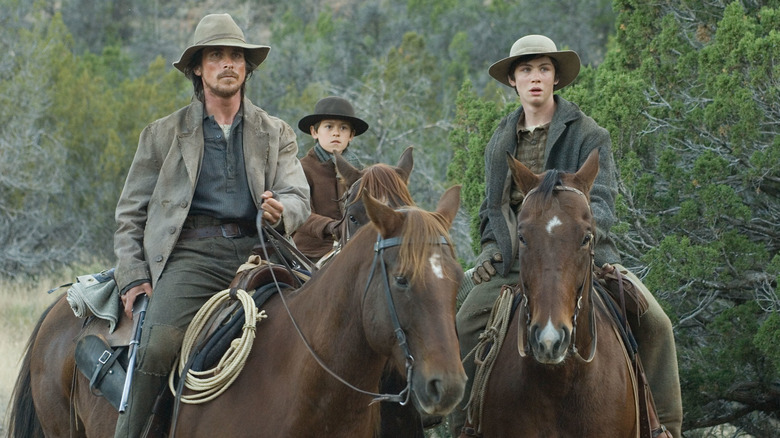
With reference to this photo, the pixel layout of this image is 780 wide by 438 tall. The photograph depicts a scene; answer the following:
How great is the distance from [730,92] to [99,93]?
15.8 m

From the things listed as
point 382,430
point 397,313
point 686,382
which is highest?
point 397,313

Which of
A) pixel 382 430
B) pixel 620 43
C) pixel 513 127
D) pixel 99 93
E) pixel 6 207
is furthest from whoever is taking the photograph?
pixel 99 93

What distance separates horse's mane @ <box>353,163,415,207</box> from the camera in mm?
4820

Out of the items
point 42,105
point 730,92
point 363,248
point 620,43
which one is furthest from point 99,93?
point 363,248

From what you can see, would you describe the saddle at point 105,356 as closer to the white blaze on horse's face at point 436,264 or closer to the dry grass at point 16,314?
the white blaze on horse's face at point 436,264

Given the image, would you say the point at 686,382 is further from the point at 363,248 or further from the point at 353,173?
the point at 363,248

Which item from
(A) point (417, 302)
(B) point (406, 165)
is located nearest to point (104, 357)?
(B) point (406, 165)

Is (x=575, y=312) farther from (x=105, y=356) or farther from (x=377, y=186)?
(x=105, y=356)

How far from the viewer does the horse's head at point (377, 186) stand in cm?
486

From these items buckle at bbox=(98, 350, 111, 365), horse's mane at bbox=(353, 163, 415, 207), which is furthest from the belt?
horse's mane at bbox=(353, 163, 415, 207)

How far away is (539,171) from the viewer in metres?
6.04

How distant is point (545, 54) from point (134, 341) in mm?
2930

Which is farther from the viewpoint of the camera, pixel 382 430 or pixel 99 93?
pixel 99 93

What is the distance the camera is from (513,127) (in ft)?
20.0
